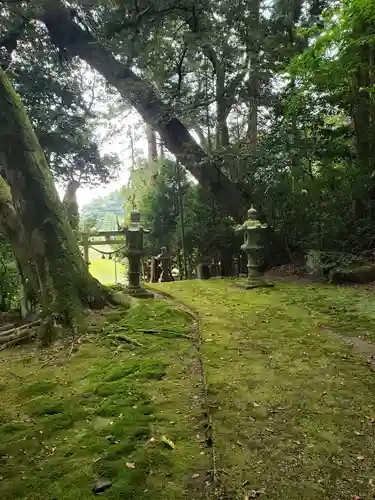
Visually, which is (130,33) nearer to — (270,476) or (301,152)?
(301,152)

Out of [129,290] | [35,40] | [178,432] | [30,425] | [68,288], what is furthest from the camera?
[35,40]

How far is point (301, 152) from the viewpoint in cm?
871

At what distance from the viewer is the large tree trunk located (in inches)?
328

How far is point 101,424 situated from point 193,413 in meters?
0.58

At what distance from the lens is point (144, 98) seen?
8422mm

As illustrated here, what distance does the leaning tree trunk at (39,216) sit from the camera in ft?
15.6

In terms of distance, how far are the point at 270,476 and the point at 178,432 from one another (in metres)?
0.64

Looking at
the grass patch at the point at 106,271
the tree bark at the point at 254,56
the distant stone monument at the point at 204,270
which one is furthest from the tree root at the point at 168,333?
the grass patch at the point at 106,271

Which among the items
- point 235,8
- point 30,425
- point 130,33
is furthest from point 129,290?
point 235,8

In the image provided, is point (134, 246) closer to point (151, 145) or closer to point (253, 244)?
point (253, 244)

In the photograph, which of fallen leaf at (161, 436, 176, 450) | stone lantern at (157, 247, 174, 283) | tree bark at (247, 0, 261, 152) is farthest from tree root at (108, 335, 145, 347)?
tree bark at (247, 0, 261, 152)

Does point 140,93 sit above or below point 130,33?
below

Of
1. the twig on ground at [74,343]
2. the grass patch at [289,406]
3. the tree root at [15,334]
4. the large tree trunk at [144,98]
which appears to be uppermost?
the large tree trunk at [144,98]

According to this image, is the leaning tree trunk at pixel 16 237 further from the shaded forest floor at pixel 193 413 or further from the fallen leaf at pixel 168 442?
the fallen leaf at pixel 168 442
